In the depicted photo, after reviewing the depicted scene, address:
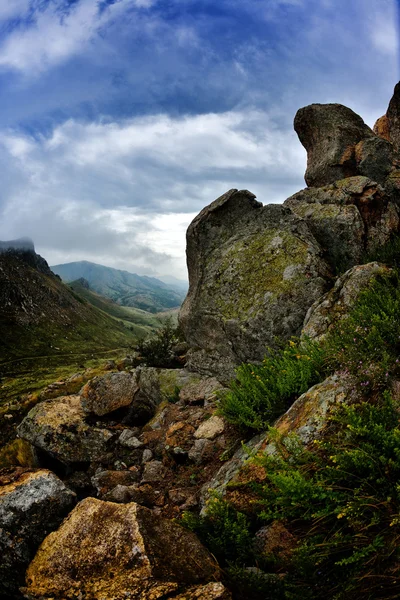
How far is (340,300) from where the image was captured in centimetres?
911

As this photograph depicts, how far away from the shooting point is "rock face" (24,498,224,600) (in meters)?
3.53

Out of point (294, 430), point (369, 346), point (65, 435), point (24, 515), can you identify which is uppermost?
point (369, 346)

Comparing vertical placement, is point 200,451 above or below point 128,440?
above

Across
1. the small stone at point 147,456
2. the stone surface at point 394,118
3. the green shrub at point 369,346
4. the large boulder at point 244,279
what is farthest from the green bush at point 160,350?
the stone surface at point 394,118

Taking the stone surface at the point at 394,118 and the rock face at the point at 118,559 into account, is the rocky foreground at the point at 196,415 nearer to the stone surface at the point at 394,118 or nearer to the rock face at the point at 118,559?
the rock face at the point at 118,559

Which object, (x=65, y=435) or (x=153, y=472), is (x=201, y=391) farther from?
(x=65, y=435)

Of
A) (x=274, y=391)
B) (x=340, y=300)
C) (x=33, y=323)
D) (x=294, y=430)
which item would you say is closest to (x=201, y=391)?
(x=274, y=391)

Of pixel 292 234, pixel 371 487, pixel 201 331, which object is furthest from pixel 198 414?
pixel 292 234

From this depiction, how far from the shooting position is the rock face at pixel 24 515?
4.44 meters

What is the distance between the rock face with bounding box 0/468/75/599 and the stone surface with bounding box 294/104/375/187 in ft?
64.5

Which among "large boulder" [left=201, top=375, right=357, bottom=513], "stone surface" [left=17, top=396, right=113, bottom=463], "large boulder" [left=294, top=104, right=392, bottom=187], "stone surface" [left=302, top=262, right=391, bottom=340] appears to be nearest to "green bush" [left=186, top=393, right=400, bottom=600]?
"large boulder" [left=201, top=375, right=357, bottom=513]

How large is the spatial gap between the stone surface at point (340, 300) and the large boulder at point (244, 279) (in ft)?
3.90

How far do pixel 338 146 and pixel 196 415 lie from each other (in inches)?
702

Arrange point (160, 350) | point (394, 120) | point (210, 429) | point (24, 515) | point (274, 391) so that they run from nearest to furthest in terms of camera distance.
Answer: point (24, 515), point (274, 391), point (210, 429), point (160, 350), point (394, 120)
